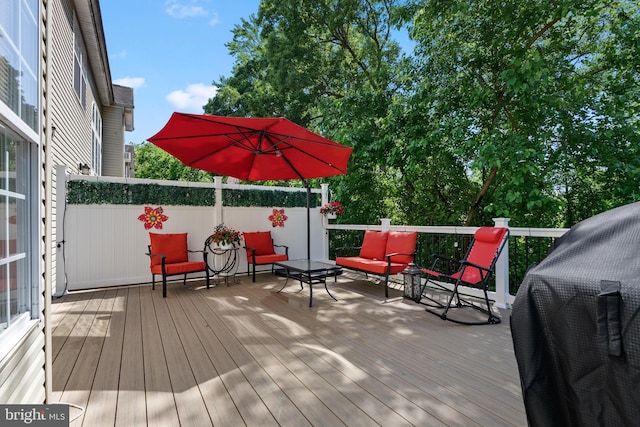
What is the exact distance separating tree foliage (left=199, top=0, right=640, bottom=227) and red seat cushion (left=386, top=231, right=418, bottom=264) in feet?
6.73

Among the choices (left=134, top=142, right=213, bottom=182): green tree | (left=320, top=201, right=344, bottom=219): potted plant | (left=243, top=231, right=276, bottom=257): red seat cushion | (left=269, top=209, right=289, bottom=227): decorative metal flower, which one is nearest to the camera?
(left=243, top=231, right=276, bottom=257): red seat cushion

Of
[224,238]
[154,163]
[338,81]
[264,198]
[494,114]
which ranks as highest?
[338,81]

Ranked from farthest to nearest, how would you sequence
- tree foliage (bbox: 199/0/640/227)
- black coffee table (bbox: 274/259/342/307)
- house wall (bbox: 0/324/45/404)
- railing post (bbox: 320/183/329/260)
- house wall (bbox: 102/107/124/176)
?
house wall (bbox: 102/107/124/176) < railing post (bbox: 320/183/329/260) < tree foliage (bbox: 199/0/640/227) < black coffee table (bbox: 274/259/342/307) < house wall (bbox: 0/324/45/404)

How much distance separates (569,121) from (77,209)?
8.88 m

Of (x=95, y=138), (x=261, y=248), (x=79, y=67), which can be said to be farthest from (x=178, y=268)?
(x=95, y=138)

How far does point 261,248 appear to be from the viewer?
687 cm

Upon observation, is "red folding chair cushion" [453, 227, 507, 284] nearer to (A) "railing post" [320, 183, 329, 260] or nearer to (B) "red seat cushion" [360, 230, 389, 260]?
(B) "red seat cushion" [360, 230, 389, 260]

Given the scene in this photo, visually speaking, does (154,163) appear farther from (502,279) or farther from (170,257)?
(502,279)

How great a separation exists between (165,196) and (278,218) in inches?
92.6

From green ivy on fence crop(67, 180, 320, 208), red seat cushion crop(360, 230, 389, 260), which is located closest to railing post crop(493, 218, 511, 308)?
red seat cushion crop(360, 230, 389, 260)

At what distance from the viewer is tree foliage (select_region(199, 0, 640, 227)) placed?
6.27 m

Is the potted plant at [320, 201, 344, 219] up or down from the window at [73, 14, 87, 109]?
down
